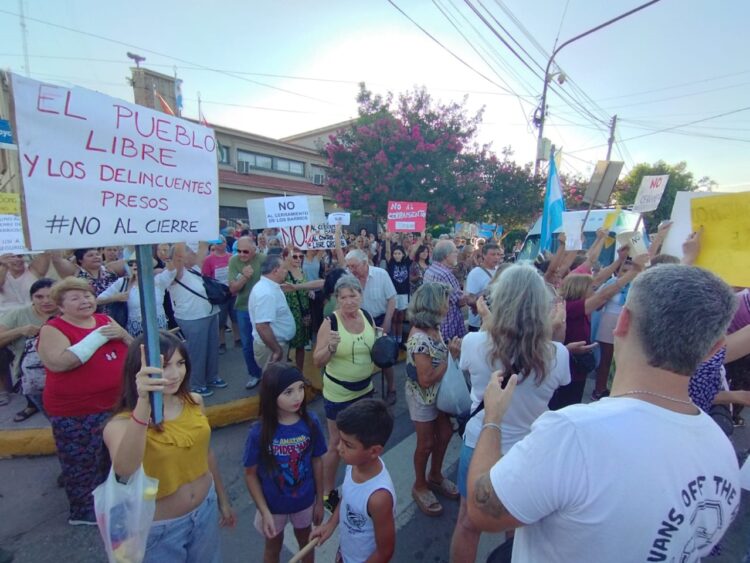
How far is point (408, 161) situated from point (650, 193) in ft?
37.0

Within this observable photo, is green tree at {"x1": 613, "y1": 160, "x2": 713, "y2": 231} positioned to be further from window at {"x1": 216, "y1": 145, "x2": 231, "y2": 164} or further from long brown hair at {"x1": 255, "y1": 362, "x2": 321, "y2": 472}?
long brown hair at {"x1": 255, "y1": 362, "x2": 321, "y2": 472}

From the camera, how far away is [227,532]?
272cm

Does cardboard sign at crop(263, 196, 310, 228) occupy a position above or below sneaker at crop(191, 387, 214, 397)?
above

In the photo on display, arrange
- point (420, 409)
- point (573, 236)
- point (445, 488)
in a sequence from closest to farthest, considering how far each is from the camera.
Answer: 1. point (420, 409)
2. point (445, 488)
3. point (573, 236)

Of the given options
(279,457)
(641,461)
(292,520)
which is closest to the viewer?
(641,461)

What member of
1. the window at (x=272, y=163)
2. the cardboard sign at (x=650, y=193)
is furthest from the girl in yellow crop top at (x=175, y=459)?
the window at (x=272, y=163)

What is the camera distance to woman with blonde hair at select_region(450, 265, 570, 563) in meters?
1.94

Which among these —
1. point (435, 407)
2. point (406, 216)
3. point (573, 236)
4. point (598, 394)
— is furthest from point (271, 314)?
point (406, 216)

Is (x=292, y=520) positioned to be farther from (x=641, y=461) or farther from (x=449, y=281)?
(x=449, y=281)

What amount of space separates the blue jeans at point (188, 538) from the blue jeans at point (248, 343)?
3.08 meters

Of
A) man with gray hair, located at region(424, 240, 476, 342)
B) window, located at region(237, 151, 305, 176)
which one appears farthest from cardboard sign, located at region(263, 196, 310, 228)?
window, located at region(237, 151, 305, 176)

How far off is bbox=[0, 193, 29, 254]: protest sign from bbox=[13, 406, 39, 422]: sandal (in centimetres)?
174

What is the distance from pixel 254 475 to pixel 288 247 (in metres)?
3.69

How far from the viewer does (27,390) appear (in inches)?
140
